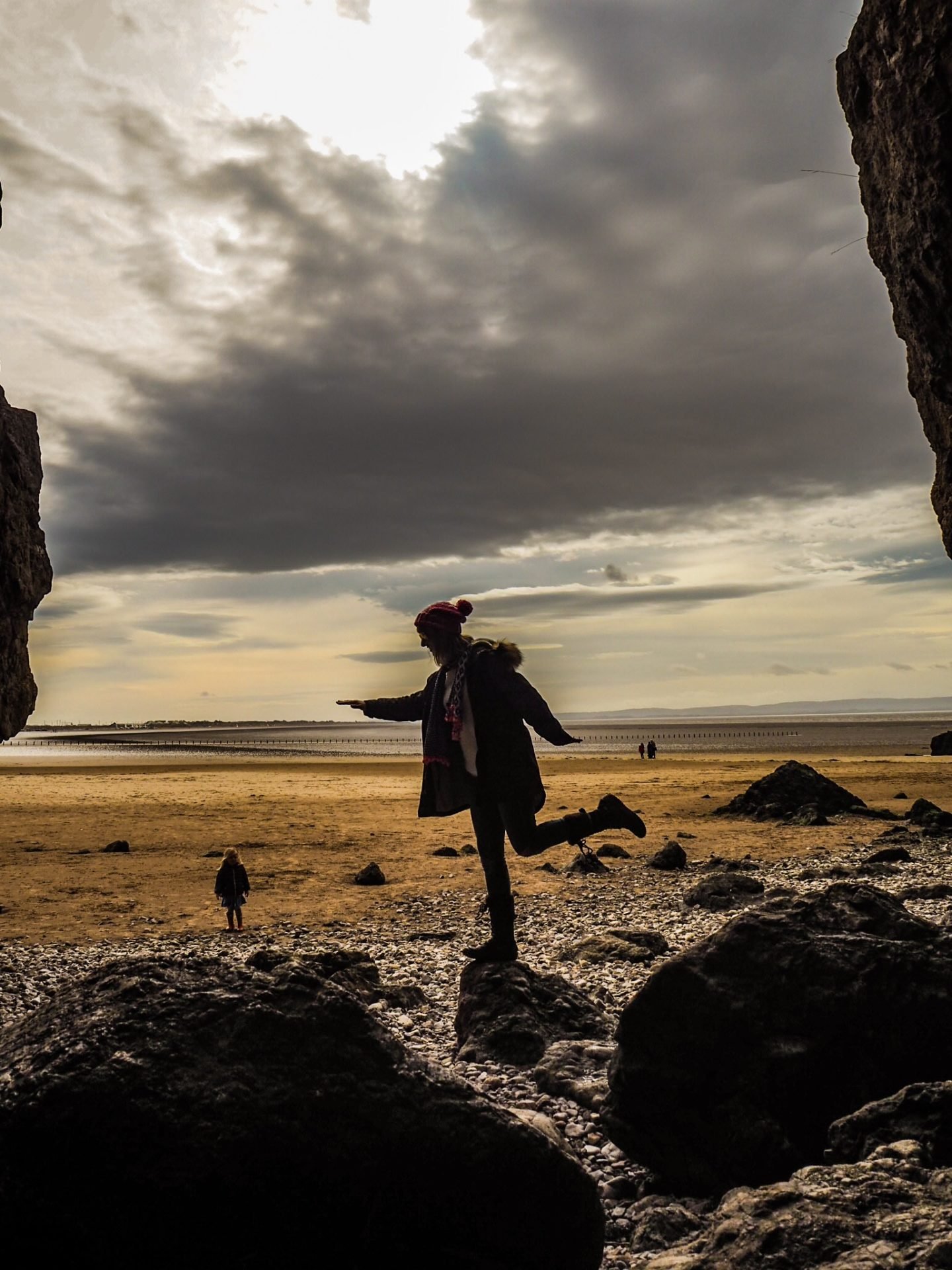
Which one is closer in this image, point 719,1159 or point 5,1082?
point 5,1082

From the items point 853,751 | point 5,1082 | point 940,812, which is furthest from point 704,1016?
point 853,751

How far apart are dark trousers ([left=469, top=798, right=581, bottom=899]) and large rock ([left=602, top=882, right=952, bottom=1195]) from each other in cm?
239

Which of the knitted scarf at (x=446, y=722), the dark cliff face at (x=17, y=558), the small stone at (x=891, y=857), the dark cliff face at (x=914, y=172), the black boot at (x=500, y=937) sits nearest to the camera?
the dark cliff face at (x=914, y=172)

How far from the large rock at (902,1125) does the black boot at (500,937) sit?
381cm

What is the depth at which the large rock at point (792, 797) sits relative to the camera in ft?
80.7

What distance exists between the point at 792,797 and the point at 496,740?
19.7m

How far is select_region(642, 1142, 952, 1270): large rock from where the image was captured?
3.15 metres

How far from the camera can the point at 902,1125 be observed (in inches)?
169

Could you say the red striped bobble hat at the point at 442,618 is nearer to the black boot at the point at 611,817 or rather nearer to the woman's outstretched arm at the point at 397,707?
the woman's outstretched arm at the point at 397,707

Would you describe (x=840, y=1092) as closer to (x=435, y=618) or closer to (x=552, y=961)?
(x=435, y=618)

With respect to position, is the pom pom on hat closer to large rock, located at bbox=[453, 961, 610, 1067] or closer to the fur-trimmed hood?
the fur-trimmed hood

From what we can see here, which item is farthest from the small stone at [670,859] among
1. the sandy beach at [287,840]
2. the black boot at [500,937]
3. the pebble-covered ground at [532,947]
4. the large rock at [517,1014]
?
the large rock at [517,1014]

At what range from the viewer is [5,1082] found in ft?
13.0

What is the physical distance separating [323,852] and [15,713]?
1156cm
